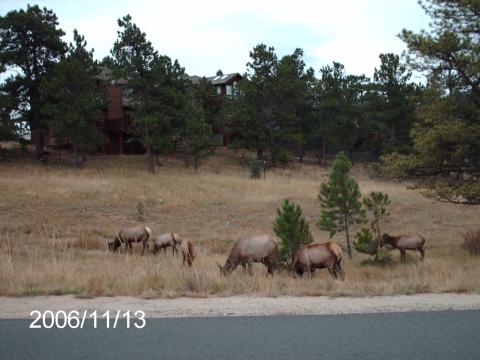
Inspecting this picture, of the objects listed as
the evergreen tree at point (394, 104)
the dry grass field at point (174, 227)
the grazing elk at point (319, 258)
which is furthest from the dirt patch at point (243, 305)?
the evergreen tree at point (394, 104)

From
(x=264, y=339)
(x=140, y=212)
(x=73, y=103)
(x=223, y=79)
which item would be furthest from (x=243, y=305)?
(x=223, y=79)

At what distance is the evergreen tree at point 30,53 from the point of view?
46.0 meters

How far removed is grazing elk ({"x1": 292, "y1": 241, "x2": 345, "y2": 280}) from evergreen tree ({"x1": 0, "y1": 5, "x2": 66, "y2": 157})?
39165 mm

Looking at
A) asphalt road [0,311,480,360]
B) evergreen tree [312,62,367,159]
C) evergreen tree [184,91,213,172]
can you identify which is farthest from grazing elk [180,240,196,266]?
evergreen tree [312,62,367,159]

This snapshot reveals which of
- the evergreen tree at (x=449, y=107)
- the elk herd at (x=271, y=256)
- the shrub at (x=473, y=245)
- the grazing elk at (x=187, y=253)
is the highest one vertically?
the evergreen tree at (x=449, y=107)

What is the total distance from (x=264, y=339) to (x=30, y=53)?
47.8 meters

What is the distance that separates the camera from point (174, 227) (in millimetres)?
29141

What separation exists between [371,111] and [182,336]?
57.2 meters

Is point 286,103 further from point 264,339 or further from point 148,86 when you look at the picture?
point 264,339

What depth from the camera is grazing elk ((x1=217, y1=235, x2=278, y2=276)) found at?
13164mm

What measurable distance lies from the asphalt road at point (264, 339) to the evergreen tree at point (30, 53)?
4271cm

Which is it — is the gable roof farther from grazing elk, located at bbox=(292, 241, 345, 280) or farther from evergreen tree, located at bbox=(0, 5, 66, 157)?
grazing elk, located at bbox=(292, 241, 345, 280)

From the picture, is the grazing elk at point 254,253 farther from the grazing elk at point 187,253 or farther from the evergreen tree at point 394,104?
the evergreen tree at point 394,104

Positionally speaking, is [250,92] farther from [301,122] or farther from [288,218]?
[288,218]
